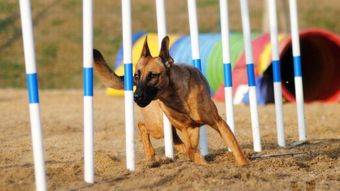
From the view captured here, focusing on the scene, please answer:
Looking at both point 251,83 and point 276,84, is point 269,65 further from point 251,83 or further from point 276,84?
point 251,83

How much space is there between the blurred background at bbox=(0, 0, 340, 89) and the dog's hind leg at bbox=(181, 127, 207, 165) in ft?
53.8

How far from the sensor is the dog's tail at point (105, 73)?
8.86m

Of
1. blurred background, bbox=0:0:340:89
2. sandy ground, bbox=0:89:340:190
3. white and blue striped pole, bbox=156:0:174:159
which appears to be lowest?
sandy ground, bbox=0:89:340:190

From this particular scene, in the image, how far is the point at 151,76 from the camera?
8031 mm

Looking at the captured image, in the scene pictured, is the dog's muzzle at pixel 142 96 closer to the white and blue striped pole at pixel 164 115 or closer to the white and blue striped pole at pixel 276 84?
the white and blue striped pole at pixel 164 115

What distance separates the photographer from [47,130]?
13.5 m

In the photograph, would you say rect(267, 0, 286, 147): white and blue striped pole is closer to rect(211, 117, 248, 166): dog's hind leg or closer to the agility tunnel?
rect(211, 117, 248, 166): dog's hind leg

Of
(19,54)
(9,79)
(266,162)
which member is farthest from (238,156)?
(19,54)

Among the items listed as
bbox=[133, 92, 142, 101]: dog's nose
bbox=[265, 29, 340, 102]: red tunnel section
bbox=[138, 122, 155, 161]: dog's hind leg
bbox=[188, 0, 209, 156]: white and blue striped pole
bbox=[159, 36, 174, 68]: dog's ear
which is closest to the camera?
bbox=[133, 92, 142, 101]: dog's nose

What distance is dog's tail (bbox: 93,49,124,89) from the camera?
29.1 ft

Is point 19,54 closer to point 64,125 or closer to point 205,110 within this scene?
point 64,125

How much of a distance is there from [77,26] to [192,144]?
23.3 meters

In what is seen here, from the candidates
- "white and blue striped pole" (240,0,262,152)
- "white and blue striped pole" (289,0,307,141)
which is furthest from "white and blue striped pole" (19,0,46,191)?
"white and blue striped pole" (289,0,307,141)

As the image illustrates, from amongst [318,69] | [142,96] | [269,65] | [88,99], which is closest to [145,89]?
[142,96]
